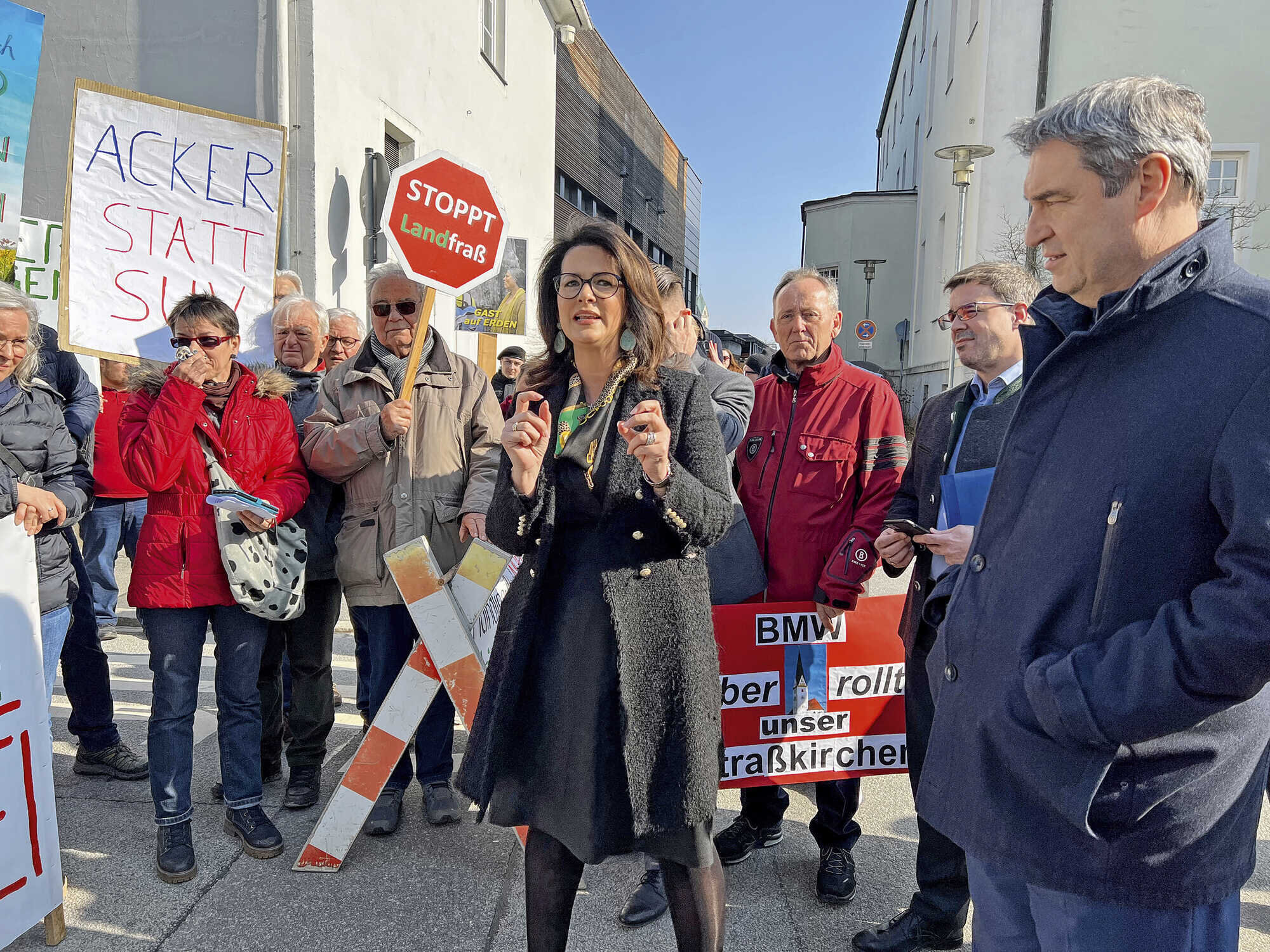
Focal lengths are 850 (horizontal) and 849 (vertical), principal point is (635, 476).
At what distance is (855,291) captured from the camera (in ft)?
107

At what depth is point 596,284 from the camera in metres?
2.15

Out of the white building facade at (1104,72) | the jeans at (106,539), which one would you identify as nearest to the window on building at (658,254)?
the white building facade at (1104,72)

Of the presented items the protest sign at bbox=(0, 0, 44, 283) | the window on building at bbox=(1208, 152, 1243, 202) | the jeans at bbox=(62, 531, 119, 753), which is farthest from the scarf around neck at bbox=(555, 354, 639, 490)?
the window on building at bbox=(1208, 152, 1243, 202)

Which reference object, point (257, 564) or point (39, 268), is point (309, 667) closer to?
point (257, 564)

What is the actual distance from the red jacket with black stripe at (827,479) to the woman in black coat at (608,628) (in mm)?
893

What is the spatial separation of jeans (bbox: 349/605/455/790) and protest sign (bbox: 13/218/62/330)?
270 cm

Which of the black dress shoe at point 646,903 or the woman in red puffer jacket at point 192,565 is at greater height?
the woman in red puffer jacket at point 192,565

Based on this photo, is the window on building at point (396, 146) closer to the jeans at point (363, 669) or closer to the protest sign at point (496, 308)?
the protest sign at point (496, 308)

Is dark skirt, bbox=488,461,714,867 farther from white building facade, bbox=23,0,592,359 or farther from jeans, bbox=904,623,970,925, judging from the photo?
white building facade, bbox=23,0,592,359

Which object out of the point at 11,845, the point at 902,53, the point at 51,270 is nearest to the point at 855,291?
the point at 902,53

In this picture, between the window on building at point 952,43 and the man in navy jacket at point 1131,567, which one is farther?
the window on building at point 952,43

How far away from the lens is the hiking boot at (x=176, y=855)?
9.54 ft

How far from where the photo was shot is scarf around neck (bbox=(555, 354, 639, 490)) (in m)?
2.10

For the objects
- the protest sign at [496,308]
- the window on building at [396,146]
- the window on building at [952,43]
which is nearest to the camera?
the protest sign at [496,308]
